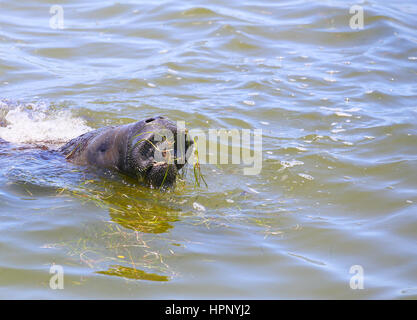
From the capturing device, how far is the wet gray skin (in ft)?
14.6

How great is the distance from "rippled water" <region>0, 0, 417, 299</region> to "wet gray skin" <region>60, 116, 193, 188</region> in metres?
0.20

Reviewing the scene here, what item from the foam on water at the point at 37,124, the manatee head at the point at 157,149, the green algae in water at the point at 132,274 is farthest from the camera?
the foam on water at the point at 37,124

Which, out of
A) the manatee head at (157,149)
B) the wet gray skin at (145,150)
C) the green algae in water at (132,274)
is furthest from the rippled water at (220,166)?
the manatee head at (157,149)

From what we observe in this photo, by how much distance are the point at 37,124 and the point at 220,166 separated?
8.05 ft

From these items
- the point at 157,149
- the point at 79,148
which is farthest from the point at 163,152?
the point at 79,148

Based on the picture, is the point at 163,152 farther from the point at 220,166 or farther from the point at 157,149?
the point at 220,166

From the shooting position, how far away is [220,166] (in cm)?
640

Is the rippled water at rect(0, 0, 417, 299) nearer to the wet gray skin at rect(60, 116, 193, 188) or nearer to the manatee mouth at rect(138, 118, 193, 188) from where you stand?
the wet gray skin at rect(60, 116, 193, 188)

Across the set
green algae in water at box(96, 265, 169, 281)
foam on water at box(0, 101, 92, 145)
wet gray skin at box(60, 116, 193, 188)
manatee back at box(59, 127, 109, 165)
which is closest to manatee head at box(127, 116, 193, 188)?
wet gray skin at box(60, 116, 193, 188)

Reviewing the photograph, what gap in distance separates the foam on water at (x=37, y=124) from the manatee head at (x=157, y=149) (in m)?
1.60

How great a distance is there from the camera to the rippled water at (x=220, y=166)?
421 centimetres

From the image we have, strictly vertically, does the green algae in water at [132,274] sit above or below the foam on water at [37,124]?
below

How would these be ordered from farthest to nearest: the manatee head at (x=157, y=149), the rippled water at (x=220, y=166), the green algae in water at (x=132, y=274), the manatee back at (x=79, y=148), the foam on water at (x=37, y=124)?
the foam on water at (x=37, y=124) → the manatee back at (x=79, y=148) → the manatee head at (x=157, y=149) → the rippled water at (x=220, y=166) → the green algae in water at (x=132, y=274)

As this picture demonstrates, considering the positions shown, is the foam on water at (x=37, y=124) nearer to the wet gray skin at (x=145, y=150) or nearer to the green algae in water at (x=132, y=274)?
the wet gray skin at (x=145, y=150)
